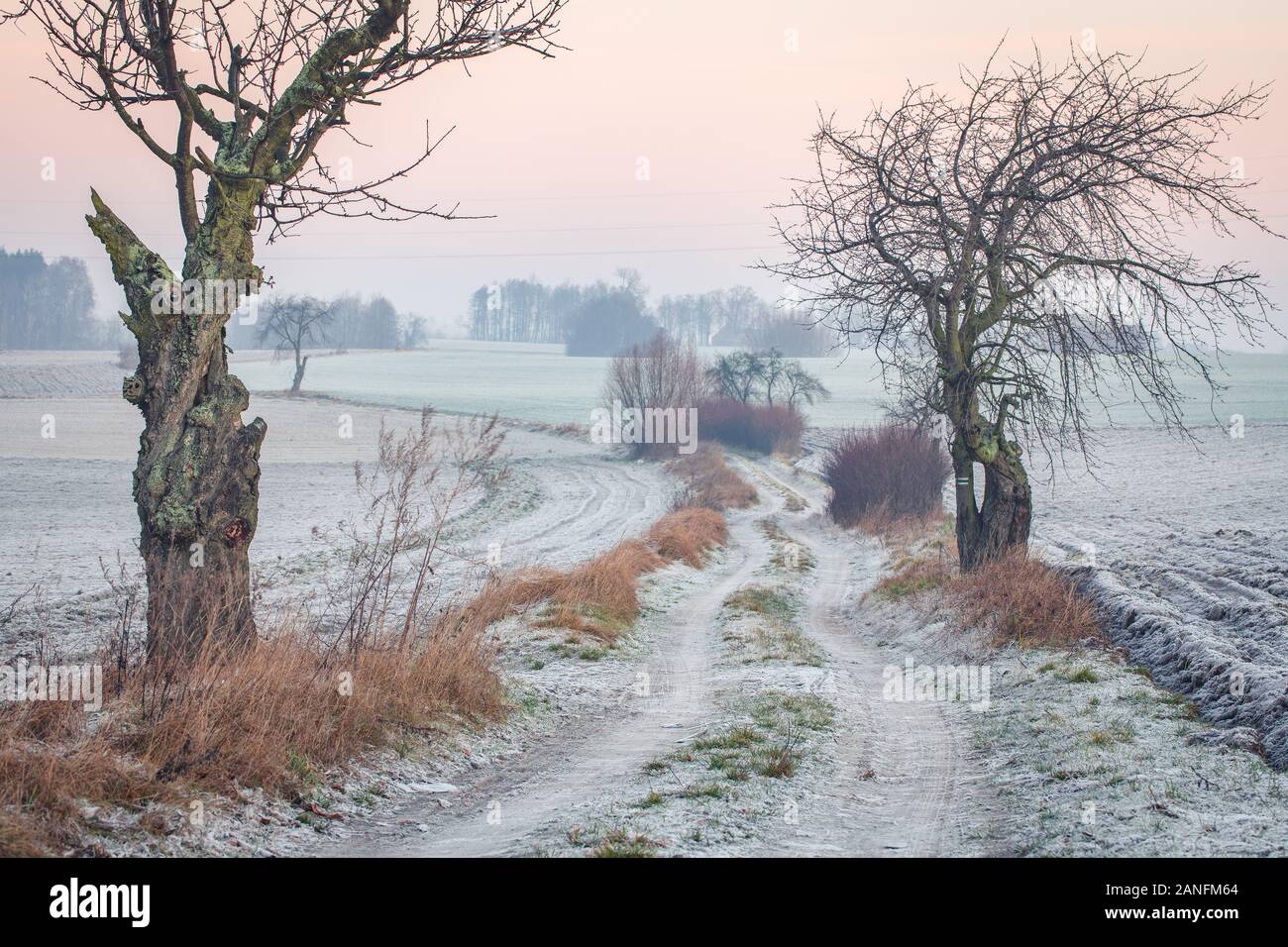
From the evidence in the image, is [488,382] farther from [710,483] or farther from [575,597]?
[575,597]

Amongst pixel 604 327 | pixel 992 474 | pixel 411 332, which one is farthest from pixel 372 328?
pixel 992 474

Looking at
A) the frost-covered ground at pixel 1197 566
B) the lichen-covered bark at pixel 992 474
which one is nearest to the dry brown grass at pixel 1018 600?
the frost-covered ground at pixel 1197 566

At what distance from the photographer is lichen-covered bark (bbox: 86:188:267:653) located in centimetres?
738

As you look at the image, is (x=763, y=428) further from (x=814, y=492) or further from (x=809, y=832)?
(x=809, y=832)

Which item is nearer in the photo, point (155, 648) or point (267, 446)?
point (155, 648)

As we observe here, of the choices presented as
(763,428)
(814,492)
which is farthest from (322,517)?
(763,428)

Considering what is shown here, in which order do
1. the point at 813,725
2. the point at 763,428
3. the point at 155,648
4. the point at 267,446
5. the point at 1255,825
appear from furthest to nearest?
the point at 763,428
the point at 267,446
the point at 813,725
the point at 155,648
the point at 1255,825

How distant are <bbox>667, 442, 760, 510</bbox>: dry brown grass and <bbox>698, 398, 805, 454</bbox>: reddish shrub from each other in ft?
29.7

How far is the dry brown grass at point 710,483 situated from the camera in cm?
3325

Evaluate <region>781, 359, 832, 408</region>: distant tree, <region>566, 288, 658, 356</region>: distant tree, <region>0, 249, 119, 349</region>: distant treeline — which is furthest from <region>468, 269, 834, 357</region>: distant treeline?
<region>0, 249, 119, 349</region>: distant treeline

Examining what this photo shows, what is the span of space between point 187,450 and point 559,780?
369cm

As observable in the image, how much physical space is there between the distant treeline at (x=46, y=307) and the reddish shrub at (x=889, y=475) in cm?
13619

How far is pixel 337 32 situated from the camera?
314 inches
